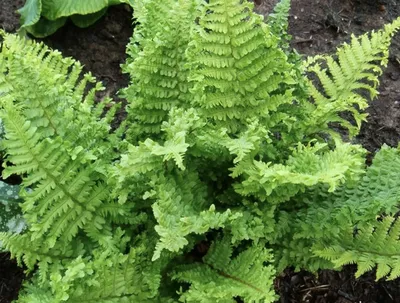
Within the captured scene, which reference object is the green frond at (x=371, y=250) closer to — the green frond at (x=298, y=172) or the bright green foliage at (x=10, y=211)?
the green frond at (x=298, y=172)

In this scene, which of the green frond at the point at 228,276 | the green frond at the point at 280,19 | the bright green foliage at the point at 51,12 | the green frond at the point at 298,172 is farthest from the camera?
the bright green foliage at the point at 51,12

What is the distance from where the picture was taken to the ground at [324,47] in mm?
2736

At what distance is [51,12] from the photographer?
3.27 metres

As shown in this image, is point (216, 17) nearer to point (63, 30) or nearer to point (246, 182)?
point (246, 182)

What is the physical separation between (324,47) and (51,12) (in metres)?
1.68

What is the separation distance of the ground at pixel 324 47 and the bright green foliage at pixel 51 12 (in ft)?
0.28

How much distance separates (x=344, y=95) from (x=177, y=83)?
2.41 feet

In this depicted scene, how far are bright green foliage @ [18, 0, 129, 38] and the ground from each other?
0.28 ft

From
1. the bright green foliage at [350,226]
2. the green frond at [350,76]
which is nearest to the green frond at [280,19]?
the green frond at [350,76]

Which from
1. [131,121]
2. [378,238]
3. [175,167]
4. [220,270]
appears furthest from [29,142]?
[378,238]

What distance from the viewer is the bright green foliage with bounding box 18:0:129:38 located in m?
3.22

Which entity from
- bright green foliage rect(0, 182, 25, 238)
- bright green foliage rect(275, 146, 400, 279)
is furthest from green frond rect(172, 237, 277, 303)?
bright green foliage rect(0, 182, 25, 238)

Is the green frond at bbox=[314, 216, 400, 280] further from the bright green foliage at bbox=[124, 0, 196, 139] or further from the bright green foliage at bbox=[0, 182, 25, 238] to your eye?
the bright green foliage at bbox=[0, 182, 25, 238]

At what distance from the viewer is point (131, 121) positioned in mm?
2443
